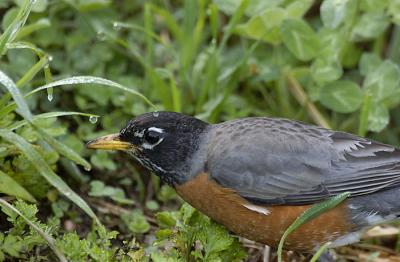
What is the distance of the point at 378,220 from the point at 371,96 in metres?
0.98

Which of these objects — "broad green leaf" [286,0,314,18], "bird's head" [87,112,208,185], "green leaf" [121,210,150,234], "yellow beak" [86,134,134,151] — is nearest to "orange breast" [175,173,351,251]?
"bird's head" [87,112,208,185]

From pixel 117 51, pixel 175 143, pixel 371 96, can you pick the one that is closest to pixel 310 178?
pixel 175 143

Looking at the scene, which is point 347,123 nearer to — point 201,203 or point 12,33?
point 201,203

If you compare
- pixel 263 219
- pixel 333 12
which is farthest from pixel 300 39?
pixel 263 219

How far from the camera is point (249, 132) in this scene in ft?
12.6

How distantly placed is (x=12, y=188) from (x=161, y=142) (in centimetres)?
77

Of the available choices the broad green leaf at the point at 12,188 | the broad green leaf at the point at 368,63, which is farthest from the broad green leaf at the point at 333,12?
the broad green leaf at the point at 12,188

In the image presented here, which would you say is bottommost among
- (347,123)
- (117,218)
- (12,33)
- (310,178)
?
(117,218)

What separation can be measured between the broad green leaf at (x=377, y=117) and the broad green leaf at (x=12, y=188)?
2.18 meters

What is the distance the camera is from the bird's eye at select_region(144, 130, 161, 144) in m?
3.81

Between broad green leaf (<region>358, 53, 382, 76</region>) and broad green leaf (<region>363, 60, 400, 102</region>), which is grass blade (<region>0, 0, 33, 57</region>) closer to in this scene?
broad green leaf (<region>363, 60, 400, 102</region>)

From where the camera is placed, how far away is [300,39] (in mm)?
4832

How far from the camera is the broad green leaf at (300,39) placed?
15.7 feet

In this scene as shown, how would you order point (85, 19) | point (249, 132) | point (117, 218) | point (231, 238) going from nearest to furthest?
point (231, 238)
point (249, 132)
point (117, 218)
point (85, 19)
